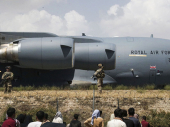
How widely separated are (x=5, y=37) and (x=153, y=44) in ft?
39.3

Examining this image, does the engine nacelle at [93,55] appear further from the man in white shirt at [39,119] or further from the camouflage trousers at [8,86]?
the man in white shirt at [39,119]

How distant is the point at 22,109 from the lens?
1213 centimetres

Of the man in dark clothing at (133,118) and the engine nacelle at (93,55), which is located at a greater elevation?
the engine nacelle at (93,55)

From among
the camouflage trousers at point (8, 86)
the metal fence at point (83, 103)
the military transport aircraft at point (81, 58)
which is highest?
the military transport aircraft at point (81, 58)

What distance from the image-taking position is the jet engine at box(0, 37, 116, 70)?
1523cm

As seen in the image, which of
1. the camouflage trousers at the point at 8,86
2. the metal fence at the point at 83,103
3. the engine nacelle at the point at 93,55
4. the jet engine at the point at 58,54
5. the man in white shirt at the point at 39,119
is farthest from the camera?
the engine nacelle at the point at 93,55

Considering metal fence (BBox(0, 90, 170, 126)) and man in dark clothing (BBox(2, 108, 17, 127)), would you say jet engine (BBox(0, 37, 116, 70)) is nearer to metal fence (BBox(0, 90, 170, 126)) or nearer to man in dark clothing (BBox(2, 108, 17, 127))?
metal fence (BBox(0, 90, 170, 126))

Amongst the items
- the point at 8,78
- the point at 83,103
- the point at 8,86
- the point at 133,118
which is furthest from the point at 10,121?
the point at 8,86

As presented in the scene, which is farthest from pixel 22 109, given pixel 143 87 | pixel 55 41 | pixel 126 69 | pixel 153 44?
pixel 153 44

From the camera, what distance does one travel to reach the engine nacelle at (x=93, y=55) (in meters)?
15.6

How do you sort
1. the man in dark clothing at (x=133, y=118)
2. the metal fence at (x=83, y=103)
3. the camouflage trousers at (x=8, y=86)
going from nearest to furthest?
the man in dark clothing at (x=133, y=118)
the metal fence at (x=83, y=103)
the camouflage trousers at (x=8, y=86)

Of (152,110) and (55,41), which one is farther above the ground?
(55,41)

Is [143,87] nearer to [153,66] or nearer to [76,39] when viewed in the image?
[153,66]

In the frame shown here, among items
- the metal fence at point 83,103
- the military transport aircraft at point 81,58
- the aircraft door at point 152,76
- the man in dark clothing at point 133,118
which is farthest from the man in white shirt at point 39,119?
the aircraft door at point 152,76
